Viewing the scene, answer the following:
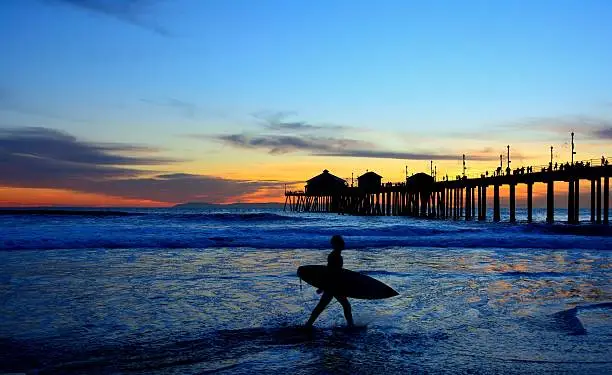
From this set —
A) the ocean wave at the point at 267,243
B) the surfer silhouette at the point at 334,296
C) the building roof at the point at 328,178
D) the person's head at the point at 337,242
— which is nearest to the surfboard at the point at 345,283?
the surfer silhouette at the point at 334,296

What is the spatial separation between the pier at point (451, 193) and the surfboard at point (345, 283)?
35.6 metres

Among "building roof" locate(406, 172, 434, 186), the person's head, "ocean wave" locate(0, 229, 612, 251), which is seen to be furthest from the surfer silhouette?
"building roof" locate(406, 172, 434, 186)

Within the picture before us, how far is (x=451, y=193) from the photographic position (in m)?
71.2

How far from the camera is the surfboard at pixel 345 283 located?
29.8ft

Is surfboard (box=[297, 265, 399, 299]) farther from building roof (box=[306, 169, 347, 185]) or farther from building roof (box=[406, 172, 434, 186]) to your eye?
building roof (box=[306, 169, 347, 185])

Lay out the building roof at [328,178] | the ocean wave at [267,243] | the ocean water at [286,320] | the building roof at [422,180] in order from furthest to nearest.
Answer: the building roof at [328,178] → the building roof at [422,180] → the ocean wave at [267,243] → the ocean water at [286,320]

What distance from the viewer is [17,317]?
954cm

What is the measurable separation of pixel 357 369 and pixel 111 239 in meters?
25.8

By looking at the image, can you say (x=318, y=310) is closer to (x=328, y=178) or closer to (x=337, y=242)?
(x=337, y=242)

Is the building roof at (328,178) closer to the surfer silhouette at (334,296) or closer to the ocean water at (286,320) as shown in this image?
the ocean water at (286,320)

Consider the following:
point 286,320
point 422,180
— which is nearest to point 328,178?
point 422,180

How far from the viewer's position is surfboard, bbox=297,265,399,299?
9078mm

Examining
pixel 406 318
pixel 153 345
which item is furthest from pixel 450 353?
pixel 153 345

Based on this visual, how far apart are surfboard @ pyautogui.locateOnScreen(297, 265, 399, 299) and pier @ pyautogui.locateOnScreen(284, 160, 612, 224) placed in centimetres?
3562
